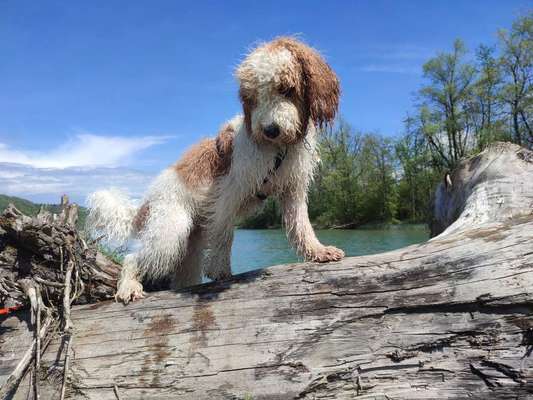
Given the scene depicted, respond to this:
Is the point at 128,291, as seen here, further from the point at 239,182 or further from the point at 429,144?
the point at 429,144

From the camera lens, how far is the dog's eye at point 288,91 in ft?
11.8

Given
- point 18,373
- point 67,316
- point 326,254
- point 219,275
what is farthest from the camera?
point 219,275

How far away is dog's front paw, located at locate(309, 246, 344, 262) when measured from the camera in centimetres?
386

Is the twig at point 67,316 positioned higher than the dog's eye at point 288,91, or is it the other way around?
the dog's eye at point 288,91

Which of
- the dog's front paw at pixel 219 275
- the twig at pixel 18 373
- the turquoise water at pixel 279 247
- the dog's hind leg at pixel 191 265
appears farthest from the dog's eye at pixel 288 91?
the turquoise water at pixel 279 247

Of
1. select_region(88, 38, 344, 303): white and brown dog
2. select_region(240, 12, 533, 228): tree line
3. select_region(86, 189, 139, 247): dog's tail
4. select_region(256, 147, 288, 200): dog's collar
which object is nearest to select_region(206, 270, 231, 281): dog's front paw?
select_region(88, 38, 344, 303): white and brown dog

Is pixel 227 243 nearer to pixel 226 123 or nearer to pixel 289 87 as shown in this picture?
pixel 226 123

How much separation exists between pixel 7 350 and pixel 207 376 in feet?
5.36

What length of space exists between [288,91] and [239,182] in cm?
90

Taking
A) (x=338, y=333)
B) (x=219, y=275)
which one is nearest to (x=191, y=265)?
(x=219, y=275)

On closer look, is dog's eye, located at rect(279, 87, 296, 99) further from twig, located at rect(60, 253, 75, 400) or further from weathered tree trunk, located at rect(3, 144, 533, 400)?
twig, located at rect(60, 253, 75, 400)

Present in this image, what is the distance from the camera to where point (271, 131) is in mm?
3562

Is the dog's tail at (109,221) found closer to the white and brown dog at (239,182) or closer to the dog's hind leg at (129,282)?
the white and brown dog at (239,182)

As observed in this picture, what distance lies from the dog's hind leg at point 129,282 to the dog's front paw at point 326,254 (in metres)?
1.54
